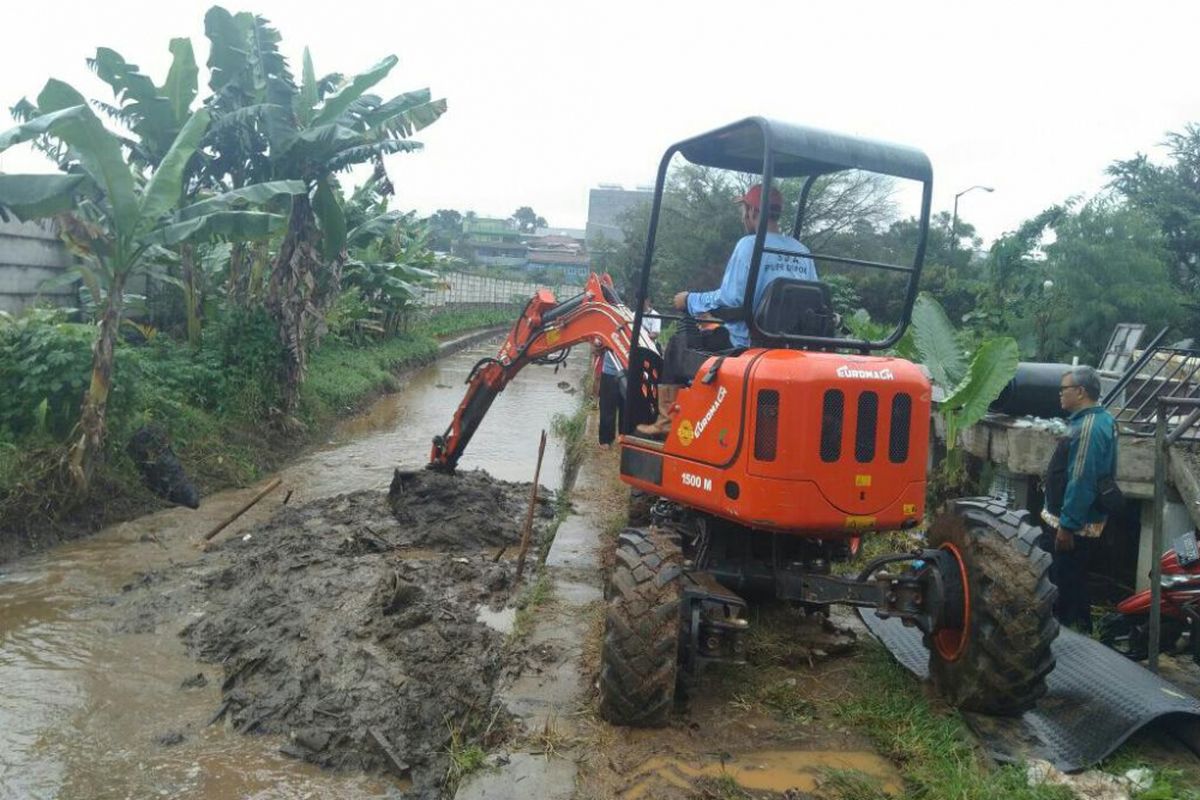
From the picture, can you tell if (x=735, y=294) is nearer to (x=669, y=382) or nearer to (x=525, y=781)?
(x=669, y=382)

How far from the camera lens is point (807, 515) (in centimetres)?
446

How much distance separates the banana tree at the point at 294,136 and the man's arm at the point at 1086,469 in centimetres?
883

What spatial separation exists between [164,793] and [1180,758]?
14.5 feet

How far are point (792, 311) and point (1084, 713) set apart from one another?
2319 mm

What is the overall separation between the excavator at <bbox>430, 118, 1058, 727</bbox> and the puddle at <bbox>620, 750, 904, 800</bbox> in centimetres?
34

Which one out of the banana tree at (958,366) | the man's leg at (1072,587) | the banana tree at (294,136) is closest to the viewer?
the man's leg at (1072,587)

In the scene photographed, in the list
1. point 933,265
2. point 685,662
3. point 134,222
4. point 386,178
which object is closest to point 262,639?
point 685,662

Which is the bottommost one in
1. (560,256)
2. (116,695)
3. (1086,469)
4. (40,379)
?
(116,695)

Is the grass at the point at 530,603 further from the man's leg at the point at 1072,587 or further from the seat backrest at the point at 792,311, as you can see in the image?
the man's leg at the point at 1072,587

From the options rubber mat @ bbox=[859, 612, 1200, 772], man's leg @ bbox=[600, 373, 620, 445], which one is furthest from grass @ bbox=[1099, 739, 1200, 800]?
man's leg @ bbox=[600, 373, 620, 445]

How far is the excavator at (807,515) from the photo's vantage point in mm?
4371

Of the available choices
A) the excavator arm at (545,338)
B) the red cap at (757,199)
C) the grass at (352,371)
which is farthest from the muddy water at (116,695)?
the grass at (352,371)

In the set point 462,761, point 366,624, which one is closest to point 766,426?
point 462,761

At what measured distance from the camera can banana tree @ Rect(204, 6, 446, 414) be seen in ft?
38.9
